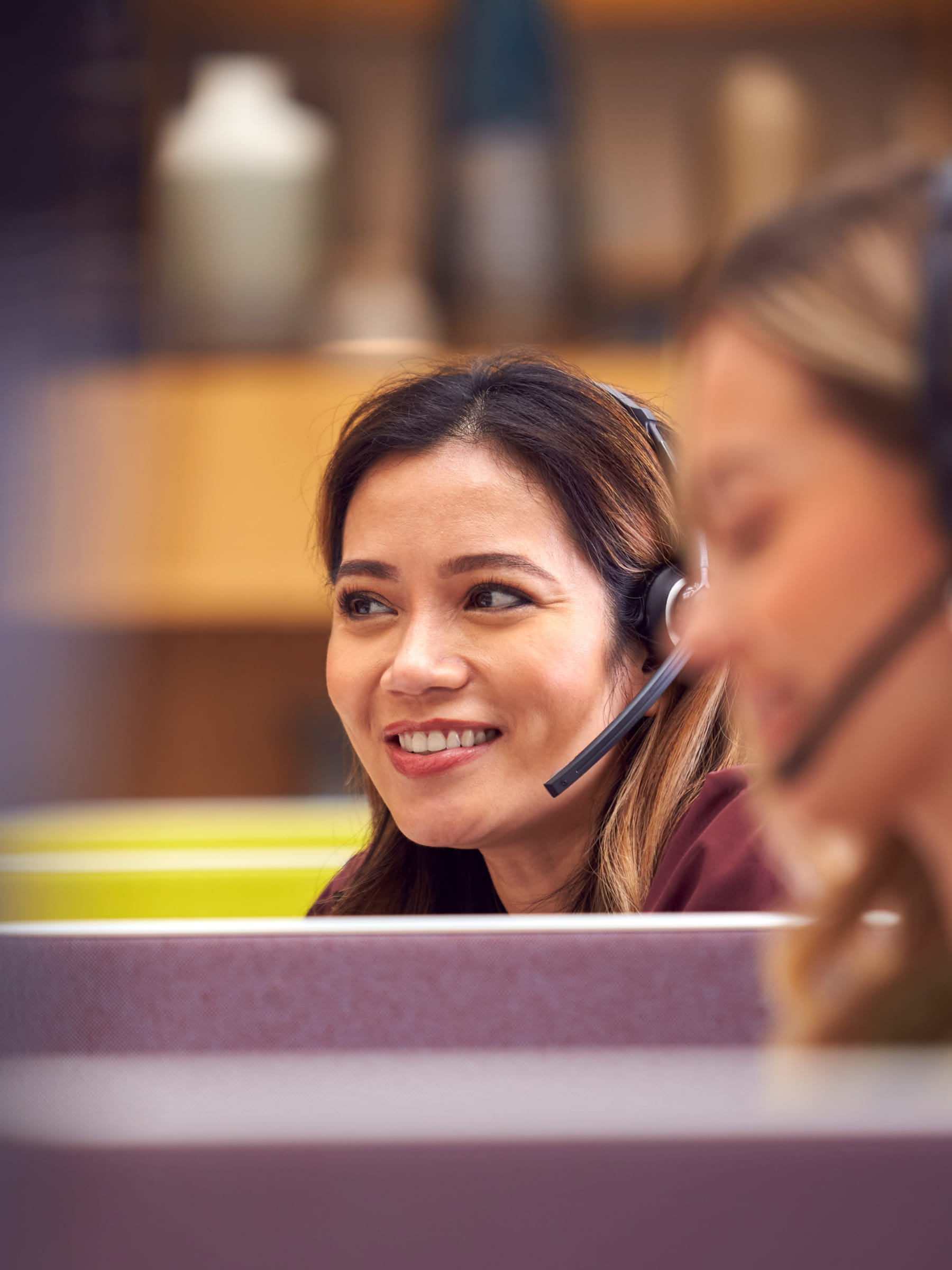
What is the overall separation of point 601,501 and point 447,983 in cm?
35

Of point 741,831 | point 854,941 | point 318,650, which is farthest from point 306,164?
point 854,941

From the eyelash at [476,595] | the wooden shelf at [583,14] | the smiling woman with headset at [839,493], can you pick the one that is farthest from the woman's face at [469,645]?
the wooden shelf at [583,14]

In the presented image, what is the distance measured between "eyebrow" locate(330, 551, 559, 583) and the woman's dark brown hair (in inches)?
1.5

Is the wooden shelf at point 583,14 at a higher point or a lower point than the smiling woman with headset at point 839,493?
higher

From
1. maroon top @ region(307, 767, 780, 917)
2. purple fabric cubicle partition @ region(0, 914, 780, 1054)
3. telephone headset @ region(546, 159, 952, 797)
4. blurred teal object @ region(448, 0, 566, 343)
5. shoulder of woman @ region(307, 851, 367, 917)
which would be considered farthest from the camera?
blurred teal object @ region(448, 0, 566, 343)

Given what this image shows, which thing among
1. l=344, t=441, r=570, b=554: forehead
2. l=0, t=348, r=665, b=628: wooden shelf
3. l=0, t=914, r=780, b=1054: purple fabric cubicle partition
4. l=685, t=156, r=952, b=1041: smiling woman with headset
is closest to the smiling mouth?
l=344, t=441, r=570, b=554: forehead

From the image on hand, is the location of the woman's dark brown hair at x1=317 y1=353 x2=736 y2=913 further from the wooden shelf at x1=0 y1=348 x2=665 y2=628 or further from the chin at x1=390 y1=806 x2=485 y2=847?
the wooden shelf at x1=0 y1=348 x2=665 y2=628

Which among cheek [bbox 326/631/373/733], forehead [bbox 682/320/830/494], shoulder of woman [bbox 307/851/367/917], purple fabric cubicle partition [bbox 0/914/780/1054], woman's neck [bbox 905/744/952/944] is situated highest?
forehead [bbox 682/320/830/494]

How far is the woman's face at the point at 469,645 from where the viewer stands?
0.77 meters

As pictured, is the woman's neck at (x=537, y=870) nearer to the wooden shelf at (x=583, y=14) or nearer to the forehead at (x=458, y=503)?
the forehead at (x=458, y=503)

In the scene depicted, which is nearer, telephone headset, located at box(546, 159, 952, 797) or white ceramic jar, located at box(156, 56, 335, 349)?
telephone headset, located at box(546, 159, 952, 797)

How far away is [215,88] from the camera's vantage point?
5.92 feet

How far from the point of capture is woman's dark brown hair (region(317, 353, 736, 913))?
802 mm

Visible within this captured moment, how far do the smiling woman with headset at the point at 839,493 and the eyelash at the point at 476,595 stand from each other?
0.43m
